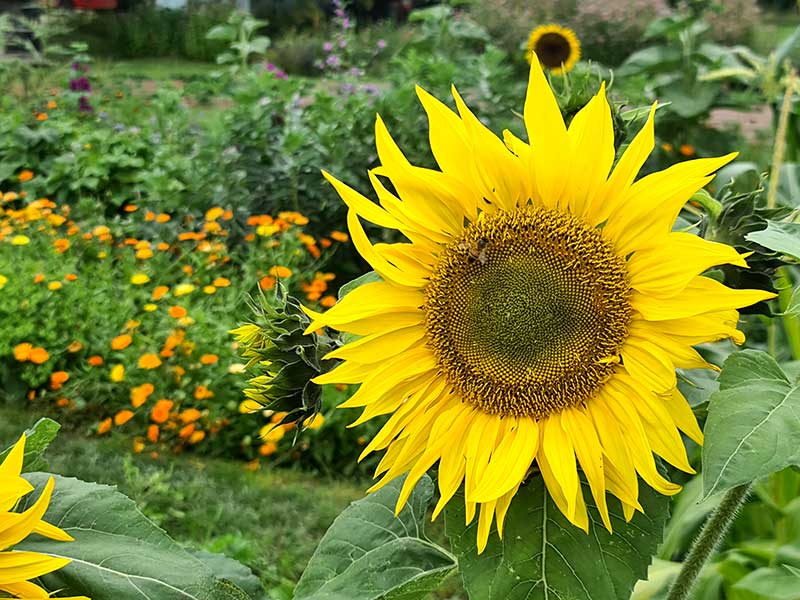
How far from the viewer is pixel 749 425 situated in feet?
2.18

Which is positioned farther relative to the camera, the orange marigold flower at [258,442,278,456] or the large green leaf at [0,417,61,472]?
the orange marigold flower at [258,442,278,456]

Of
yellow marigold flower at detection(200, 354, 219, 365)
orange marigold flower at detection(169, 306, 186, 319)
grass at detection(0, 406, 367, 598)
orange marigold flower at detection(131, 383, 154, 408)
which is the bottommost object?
grass at detection(0, 406, 367, 598)

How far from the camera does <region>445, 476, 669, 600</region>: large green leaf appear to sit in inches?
28.3

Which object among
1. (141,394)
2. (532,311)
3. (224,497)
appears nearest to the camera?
(532,311)

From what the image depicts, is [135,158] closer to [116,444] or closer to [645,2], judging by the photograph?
[116,444]

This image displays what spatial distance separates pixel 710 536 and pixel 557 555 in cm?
21

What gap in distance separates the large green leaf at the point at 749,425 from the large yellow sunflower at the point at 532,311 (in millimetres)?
36

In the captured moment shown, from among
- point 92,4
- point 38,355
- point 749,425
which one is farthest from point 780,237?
point 92,4

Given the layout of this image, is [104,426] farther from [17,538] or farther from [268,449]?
[17,538]

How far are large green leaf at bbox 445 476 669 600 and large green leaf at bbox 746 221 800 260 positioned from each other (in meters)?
0.22

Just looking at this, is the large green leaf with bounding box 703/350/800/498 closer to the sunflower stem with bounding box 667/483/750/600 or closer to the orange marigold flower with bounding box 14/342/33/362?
the sunflower stem with bounding box 667/483/750/600

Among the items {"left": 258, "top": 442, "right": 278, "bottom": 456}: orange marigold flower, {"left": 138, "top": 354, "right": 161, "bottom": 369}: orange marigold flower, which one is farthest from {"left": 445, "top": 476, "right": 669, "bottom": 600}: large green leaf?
{"left": 138, "top": 354, "right": 161, "bottom": 369}: orange marigold flower

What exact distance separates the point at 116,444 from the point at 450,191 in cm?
244

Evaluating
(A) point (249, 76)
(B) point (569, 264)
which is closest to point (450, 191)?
(B) point (569, 264)
